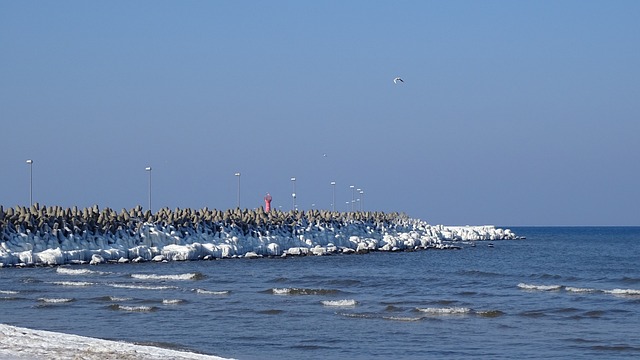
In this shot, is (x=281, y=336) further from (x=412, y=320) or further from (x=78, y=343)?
(x=78, y=343)

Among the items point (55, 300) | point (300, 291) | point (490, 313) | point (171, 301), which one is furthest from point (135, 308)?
point (490, 313)

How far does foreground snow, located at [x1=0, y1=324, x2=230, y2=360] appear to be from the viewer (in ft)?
43.7

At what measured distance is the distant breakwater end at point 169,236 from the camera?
41031 mm

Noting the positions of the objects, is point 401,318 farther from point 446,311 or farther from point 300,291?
point 300,291

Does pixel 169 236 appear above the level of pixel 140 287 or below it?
above

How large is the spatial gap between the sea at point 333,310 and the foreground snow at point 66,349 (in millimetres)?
2309

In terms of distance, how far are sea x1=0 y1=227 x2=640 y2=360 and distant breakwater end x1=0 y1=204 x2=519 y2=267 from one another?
2.54m

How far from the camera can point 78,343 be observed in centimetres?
1481

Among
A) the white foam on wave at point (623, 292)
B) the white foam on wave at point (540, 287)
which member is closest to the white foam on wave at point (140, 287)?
the white foam on wave at point (540, 287)

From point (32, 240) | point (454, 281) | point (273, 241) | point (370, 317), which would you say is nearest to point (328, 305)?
point (370, 317)

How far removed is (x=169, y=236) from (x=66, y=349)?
113ft

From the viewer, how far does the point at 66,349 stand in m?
14.0

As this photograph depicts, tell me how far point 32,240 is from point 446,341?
26591mm

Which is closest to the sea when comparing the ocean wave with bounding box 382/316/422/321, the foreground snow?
the ocean wave with bounding box 382/316/422/321
